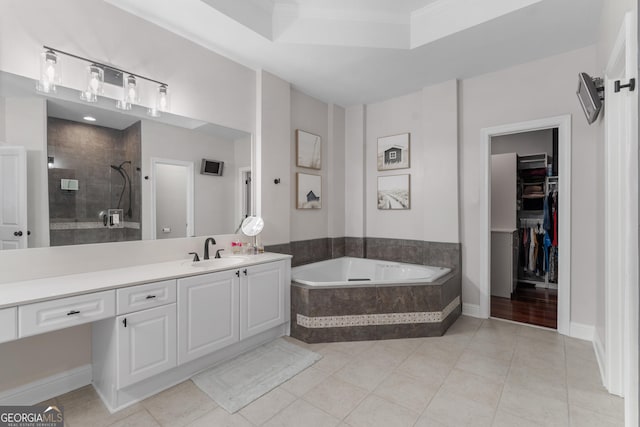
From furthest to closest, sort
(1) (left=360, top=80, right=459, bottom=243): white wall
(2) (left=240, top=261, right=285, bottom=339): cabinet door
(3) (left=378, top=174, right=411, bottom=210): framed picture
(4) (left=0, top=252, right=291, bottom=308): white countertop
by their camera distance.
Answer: (3) (left=378, top=174, right=411, bottom=210): framed picture < (1) (left=360, top=80, right=459, bottom=243): white wall < (2) (left=240, top=261, right=285, bottom=339): cabinet door < (4) (left=0, top=252, right=291, bottom=308): white countertop

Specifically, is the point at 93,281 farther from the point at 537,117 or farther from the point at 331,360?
the point at 537,117

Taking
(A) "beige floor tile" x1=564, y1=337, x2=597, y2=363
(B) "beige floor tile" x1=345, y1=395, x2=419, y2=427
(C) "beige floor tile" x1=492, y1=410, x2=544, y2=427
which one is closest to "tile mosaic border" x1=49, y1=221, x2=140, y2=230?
(B) "beige floor tile" x1=345, y1=395, x2=419, y2=427

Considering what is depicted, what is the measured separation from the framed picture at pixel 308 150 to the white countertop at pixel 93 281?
1.73 metres

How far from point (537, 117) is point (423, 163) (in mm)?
1210

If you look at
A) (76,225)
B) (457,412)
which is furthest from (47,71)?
(457,412)

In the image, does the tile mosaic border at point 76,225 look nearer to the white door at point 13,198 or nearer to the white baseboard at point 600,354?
the white door at point 13,198

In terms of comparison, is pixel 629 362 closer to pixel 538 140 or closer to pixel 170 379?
pixel 170 379

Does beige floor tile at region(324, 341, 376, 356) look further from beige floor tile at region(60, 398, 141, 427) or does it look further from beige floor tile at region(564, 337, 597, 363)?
beige floor tile at region(564, 337, 597, 363)

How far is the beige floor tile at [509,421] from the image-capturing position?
1.70m

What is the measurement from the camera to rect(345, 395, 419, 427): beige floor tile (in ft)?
5.64

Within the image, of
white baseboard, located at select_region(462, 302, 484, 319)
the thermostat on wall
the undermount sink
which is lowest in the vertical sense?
white baseboard, located at select_region(462, 302, 484, 319)

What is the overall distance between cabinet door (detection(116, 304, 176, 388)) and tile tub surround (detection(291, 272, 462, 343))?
3.81 feet

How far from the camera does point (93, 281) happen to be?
1.84 m

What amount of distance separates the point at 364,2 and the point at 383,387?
314 cm
